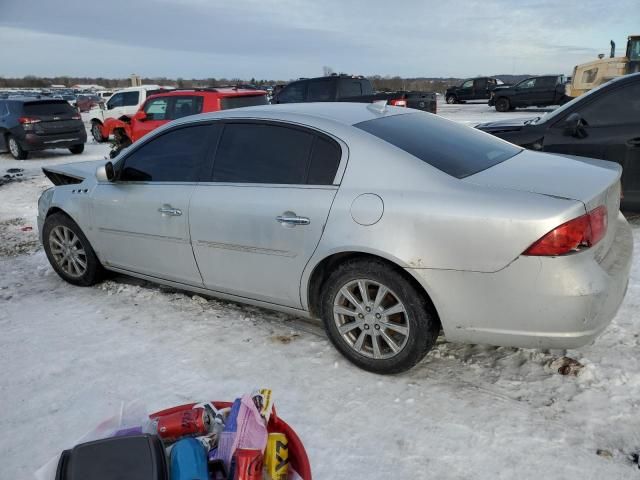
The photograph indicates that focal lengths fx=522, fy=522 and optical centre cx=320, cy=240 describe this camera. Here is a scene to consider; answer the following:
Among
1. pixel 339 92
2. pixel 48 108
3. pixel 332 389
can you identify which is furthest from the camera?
pixel 339 92

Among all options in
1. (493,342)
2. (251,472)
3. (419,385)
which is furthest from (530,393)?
(251,472)

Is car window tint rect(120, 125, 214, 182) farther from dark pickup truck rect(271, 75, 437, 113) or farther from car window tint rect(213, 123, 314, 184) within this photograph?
dark pickup truck rect(271, 75, 437, 113)

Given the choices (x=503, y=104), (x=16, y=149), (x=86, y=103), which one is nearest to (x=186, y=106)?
(x=16, y=149)

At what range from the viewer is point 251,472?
5.76 feet

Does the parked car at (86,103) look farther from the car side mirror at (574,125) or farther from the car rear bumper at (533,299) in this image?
the car rear bumper at (533,299)

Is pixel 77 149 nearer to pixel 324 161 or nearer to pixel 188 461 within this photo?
pixel 324 161

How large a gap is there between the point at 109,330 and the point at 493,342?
267 cm

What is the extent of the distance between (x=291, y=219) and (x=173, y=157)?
1.32m

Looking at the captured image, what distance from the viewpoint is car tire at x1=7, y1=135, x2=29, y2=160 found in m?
13.4

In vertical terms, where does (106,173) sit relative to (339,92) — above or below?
below

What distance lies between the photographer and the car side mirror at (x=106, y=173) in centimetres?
407

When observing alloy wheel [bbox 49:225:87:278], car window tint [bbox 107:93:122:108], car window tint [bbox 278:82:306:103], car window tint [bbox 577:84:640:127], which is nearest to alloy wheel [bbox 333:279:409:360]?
alloy wheel [bbox 49:225:87:278]

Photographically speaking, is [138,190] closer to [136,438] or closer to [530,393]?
[136,438]

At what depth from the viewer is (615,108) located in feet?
17.8
